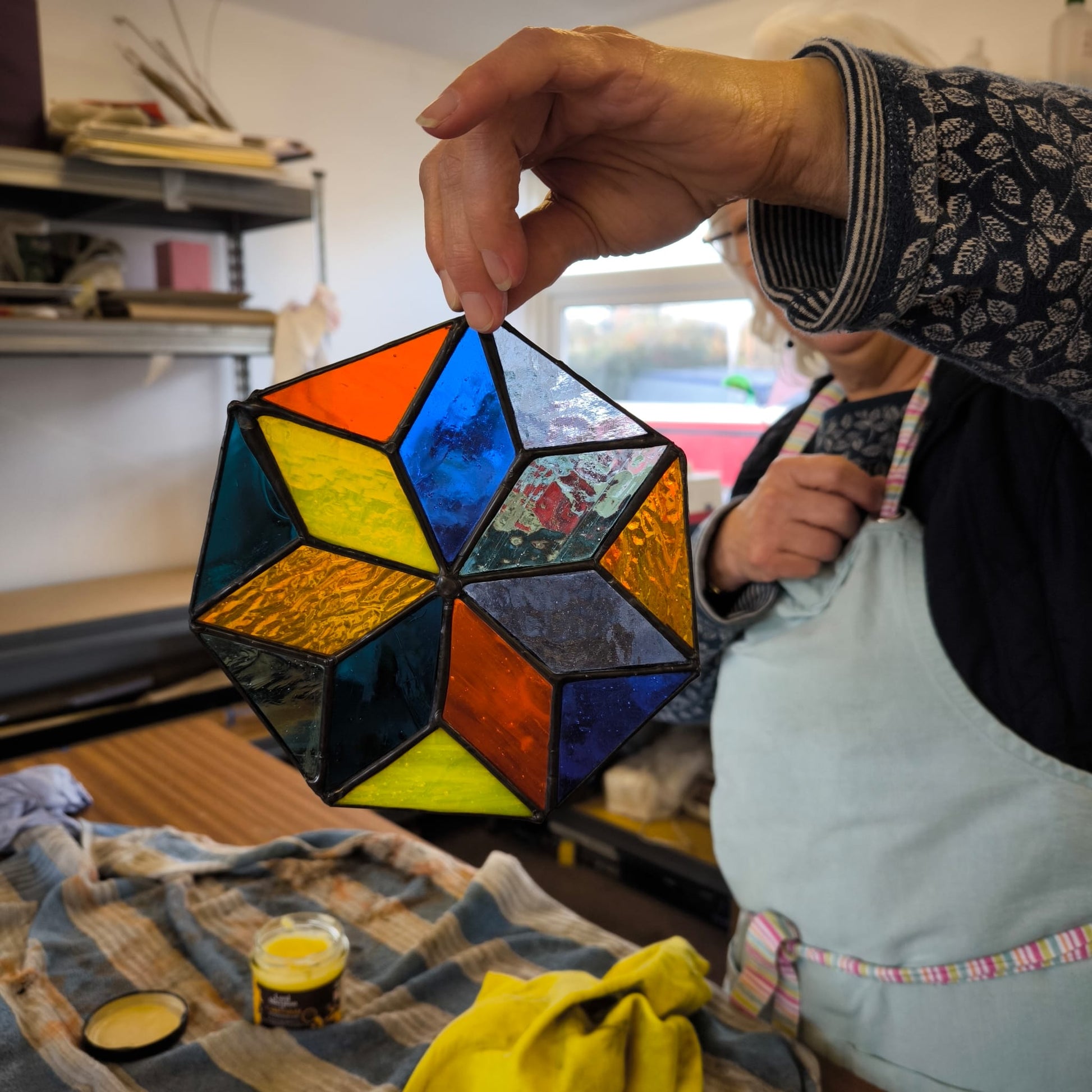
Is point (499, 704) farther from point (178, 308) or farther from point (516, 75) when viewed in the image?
point (178, 308)

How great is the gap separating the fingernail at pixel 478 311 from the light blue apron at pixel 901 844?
0.52 m

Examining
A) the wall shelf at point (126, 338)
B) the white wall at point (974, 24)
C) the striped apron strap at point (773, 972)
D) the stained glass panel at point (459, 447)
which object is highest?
the white wall at point (974, 24)

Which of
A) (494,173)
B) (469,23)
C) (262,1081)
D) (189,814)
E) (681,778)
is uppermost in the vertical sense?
(469,23)

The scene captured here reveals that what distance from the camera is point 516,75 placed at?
43 centimetres

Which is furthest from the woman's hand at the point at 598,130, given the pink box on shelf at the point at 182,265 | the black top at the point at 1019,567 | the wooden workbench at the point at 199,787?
the pink box on shelf at the point at 182,265

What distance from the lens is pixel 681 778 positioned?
2273 millimetres

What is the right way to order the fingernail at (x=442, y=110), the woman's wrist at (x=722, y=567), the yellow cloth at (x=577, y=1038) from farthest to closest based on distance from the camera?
the woman's wrist at (x=722, y=567)
the yellow cloth at (x=577, y=1038)
the fingernail at (x=442, y=110)

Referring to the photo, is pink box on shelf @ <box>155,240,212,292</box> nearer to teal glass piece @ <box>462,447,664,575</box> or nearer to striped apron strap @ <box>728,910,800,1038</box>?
striped apron strap @ <box>728,910,800,1038</box>

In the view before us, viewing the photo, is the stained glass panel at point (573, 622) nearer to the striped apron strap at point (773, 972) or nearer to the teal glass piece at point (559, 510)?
the teal glass piece at point (559, 510)

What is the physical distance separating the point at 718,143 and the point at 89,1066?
0.84m

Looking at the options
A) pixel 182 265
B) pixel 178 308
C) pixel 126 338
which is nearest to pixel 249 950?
pixel 126 338

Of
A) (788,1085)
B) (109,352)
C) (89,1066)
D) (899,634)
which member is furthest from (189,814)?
(109,352)

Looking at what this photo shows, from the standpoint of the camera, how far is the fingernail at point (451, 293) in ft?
1.57

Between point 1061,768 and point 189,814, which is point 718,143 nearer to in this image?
point 1061,768
